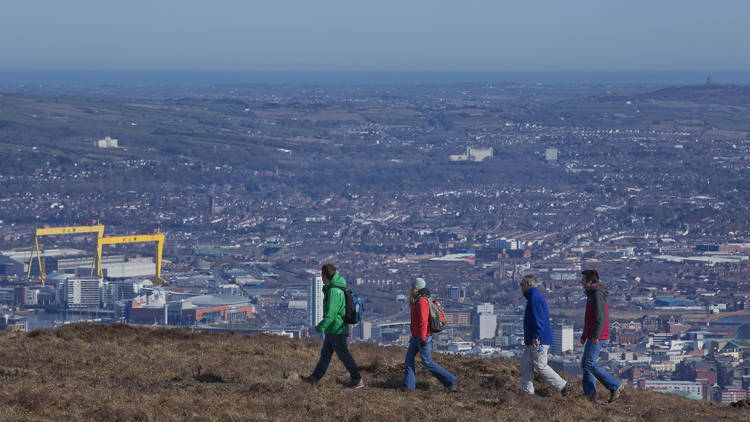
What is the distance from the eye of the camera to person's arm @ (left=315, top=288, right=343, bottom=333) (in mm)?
10750

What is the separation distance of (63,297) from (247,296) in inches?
346

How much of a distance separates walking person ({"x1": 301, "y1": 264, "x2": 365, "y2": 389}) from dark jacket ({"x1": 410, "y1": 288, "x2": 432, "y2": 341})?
62cm

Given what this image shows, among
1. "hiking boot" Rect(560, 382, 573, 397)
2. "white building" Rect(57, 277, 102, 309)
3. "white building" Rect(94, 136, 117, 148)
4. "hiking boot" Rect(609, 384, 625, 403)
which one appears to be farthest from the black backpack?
"white building" Rect(94, 136, 117, 148)

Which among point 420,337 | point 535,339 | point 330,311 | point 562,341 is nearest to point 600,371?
point 535,339

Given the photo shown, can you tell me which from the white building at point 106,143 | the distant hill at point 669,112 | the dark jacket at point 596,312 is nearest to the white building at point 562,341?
the dark jacket at point 596,312

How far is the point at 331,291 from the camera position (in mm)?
10750

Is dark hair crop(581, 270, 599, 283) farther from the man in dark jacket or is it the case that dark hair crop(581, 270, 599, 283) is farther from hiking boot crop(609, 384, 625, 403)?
hiking boot crop(609, 384, 625, 403)

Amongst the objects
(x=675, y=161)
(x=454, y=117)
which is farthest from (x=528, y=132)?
(x=675, y=161)

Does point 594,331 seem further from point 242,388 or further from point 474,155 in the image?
point 474,155

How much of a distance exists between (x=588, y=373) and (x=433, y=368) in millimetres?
1344

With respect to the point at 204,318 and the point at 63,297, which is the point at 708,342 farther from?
the point at 63,297

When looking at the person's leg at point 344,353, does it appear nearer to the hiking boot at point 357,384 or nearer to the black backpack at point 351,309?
the hiking boot at point 357,384

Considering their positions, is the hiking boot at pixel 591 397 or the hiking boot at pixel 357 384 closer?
the hiking boot at pixel 591 397

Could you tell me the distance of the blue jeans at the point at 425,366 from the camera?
35.8ft
